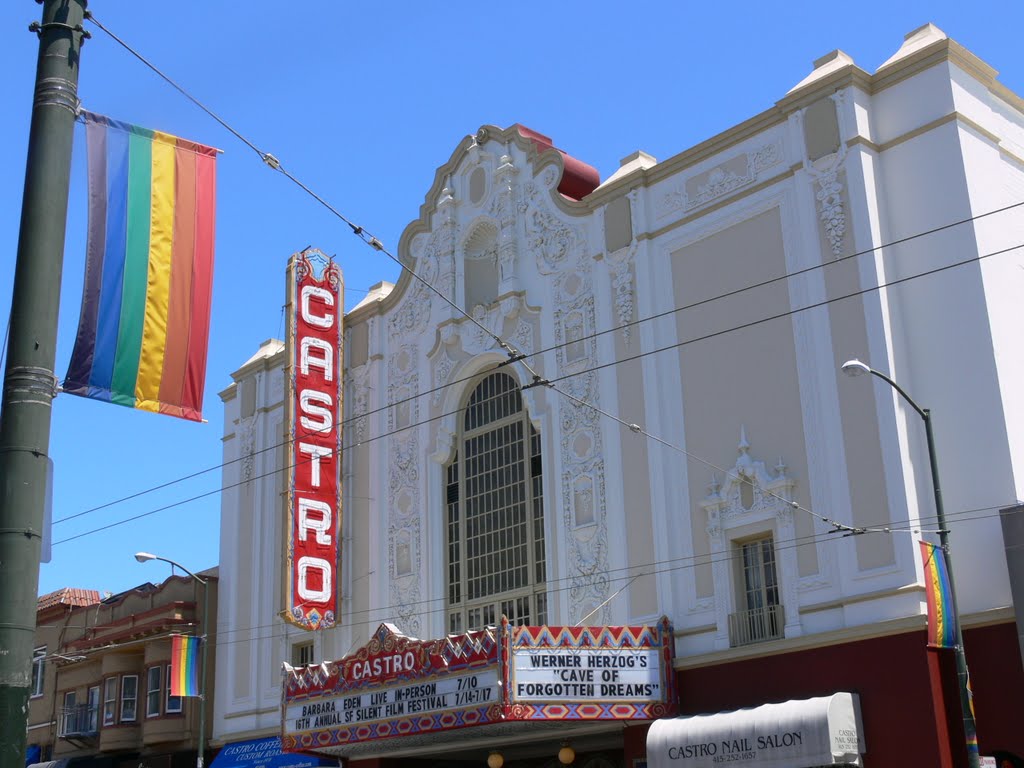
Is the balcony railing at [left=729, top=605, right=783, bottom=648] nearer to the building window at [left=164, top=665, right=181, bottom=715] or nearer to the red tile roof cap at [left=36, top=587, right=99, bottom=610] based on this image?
the building window at [left=164, top=665, right=181, bottom=715]

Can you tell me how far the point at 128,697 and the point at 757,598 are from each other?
63.4 feet

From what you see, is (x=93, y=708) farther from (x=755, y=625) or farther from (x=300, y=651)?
(x=755, y=625)

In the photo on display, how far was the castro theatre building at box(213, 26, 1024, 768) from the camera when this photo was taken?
64.7ft

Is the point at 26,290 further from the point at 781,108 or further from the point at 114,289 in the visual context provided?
the point at 781,108

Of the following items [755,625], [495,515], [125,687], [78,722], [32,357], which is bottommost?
[32,357]

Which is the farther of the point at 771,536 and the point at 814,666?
the point at 771,536

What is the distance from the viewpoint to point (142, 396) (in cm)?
805

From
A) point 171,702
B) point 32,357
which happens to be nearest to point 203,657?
point 171,702

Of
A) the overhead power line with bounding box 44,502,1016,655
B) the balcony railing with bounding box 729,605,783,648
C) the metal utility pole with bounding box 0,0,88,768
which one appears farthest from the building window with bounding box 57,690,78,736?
the metal utility pole with bounding box 0,0,88,768

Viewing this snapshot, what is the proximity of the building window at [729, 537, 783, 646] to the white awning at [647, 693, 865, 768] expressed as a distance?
5.06 ft

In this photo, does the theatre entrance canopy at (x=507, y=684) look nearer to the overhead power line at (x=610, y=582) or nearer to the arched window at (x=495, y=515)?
the overhead power line at (x=610, y=582)

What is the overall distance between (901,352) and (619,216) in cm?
691

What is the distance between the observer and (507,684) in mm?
21156

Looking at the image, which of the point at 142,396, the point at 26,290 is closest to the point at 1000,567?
the point at 142,396
